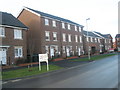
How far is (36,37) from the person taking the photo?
30781mm

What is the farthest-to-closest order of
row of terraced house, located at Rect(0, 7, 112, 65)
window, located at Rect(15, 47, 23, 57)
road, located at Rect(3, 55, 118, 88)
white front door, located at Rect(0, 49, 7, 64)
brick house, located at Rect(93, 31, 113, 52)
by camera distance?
brick house, located at Rect(93, 31, 113, 52) < window, located at Rect(15, 47, 23, 57) < row of terraced house, located at Rect(0, 7, 112, 65) < white front door, located at Rect(0, 49, 7, 64) < road, located at Rect(3, 55, 118, 88)

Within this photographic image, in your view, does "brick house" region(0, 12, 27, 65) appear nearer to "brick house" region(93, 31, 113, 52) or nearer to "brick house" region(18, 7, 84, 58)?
"brick house" region(18, 7, 84, 58)

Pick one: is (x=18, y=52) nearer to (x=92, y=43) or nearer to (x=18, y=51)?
(x=18, y=51)

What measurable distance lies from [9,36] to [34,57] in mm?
7160

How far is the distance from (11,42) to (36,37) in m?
8.21

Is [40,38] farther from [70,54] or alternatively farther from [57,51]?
[70,54]

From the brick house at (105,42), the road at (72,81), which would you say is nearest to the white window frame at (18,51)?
the road at (72,81)

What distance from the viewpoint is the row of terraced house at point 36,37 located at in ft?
74.5

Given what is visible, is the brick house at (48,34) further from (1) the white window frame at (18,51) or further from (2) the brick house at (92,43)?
(2) the brick house at (92,43)

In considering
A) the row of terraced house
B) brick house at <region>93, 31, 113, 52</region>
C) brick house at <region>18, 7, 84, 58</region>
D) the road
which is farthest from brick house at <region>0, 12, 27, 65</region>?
brick house at <region>93, 31, 113, 52</region>

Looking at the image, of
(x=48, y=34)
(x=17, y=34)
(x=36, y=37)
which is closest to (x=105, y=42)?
(x=48, y=34)

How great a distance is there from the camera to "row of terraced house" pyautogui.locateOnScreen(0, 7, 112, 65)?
22.7 metres

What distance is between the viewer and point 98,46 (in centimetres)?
6019

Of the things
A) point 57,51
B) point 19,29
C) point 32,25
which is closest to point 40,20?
point 32,25
